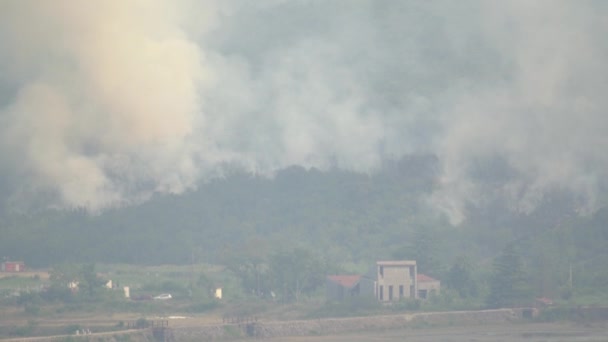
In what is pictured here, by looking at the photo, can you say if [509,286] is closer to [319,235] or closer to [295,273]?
[295,273]

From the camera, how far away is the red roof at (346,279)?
328ft

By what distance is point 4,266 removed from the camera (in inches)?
4633

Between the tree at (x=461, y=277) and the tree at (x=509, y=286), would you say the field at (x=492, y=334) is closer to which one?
the tree at (x=509, y=286)

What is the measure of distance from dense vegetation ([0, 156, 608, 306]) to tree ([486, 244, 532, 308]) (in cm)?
36

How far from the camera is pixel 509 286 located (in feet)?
311

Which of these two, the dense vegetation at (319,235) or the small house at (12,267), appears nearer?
the dense vegetation at (319,235)

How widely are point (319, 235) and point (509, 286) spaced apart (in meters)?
36.5

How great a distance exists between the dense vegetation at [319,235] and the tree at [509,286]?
14.2 inches

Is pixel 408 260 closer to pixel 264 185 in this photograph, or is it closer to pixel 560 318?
pixel 560 318

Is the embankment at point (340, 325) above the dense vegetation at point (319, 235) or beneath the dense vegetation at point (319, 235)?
beneath

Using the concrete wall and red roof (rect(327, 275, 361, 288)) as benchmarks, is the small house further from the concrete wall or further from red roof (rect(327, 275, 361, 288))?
the concrete wall

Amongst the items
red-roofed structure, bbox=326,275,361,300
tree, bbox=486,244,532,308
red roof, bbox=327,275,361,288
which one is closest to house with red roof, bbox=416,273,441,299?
red-roofed structure, bbox=326,275,361,300

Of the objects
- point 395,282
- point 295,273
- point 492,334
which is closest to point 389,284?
point 395,282

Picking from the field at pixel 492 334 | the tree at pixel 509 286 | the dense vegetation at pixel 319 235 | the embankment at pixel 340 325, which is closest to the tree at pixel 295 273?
the dense vegetation at pixel 319 235
